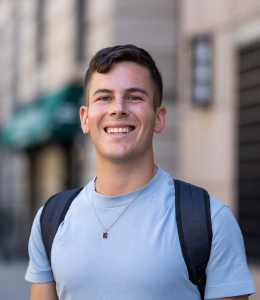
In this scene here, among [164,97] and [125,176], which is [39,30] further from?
[125,176]

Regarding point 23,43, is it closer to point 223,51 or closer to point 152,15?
point 152,15

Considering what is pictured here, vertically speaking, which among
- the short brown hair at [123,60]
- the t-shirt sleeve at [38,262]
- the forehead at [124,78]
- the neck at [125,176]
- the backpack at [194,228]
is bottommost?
the t-shirt sleeve at [38,262]

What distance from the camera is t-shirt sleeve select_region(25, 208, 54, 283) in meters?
3.15

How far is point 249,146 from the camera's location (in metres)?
10.7

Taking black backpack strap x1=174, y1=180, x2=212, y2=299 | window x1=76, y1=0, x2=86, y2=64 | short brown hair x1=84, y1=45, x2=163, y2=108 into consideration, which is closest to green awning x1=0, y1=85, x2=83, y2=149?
window x1=76, y1=0, x2=86, y2=64

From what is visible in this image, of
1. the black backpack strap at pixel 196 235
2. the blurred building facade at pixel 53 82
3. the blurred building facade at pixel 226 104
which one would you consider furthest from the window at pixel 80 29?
the black backpack strap at pixel 196 235

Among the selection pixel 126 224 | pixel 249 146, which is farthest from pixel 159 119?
pixel 249 146

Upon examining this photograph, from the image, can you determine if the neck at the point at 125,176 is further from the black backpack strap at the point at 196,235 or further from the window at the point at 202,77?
the window at the point at 202,77

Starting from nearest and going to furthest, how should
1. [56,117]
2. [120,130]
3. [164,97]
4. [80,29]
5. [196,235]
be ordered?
[196,235] < [120,130] < [164,97] < [56,117] < [80,29]

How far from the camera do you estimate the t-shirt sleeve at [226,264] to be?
2.81 metres

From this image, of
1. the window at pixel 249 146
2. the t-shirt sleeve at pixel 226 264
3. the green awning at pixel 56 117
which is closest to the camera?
the t-shirt sleeve at pixel 226 264

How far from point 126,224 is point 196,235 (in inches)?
Answer: 12.7

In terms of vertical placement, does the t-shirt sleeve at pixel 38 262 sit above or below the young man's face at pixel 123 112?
below

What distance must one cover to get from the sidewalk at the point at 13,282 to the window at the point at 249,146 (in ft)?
11.6
